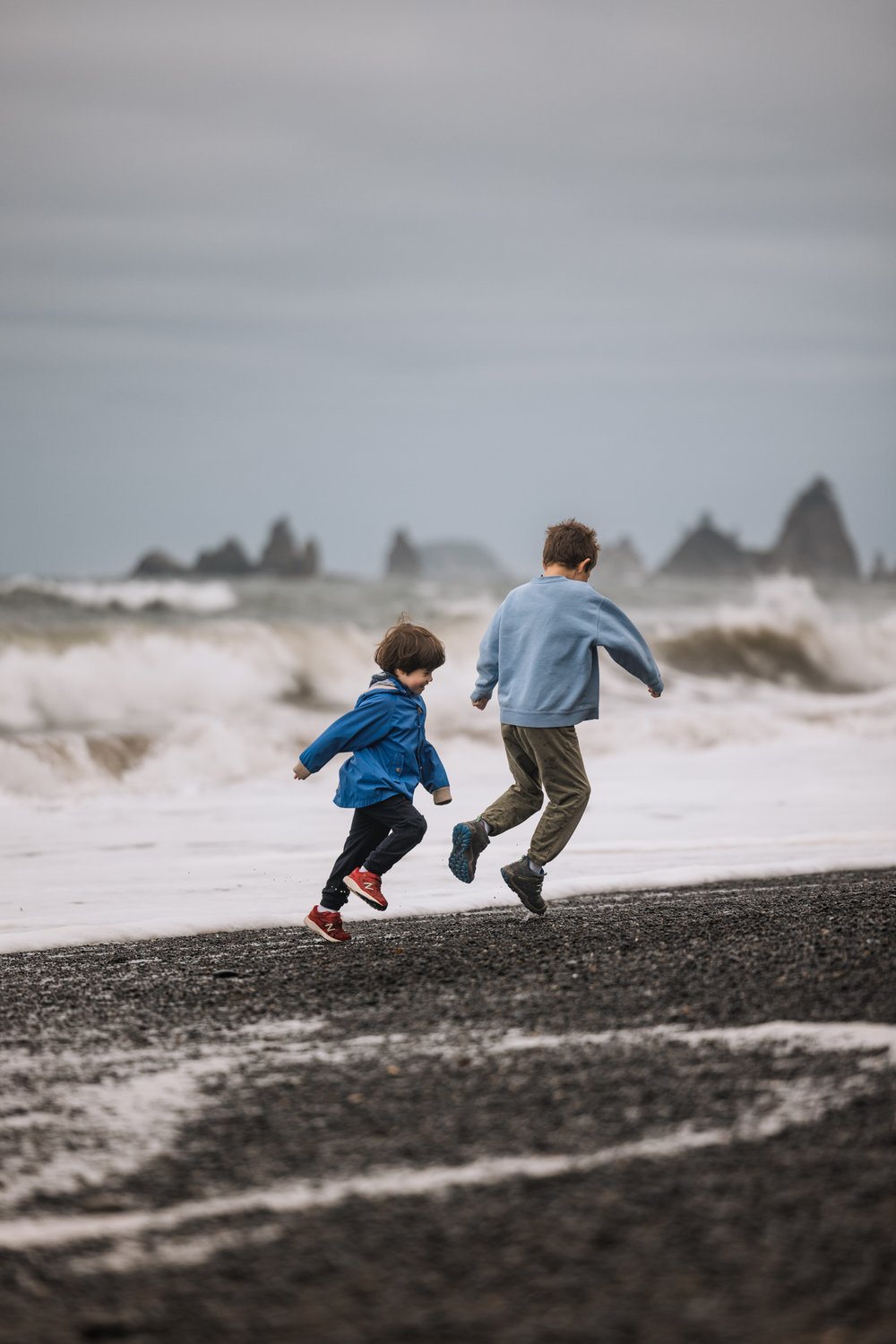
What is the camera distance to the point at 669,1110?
3266mm

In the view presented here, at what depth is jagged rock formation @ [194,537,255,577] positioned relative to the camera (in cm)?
5641

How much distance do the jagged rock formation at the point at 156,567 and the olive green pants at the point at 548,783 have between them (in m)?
32.2

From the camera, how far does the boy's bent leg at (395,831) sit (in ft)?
19.2

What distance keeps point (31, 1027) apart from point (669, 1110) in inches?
85.2

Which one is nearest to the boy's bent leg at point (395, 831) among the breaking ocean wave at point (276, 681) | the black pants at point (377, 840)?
the black pants at point (377, 840)

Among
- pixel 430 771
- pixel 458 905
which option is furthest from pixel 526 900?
pixel 458 905

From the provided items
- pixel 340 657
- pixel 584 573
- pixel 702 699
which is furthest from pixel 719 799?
pixel 340 657

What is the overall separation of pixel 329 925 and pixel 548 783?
46.3 inches

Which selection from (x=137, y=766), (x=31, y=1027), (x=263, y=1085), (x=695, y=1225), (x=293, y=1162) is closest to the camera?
(x=695, y=1225)

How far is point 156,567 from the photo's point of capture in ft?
145

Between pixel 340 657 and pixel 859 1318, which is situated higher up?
pixel 340 657

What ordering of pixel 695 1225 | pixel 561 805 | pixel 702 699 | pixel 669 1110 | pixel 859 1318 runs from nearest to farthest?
pixel 859 1318
pixel 695 1225
pixel 669 1110
pixel 561 805
pixel 702 699

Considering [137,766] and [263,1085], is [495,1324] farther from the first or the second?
[137,766]

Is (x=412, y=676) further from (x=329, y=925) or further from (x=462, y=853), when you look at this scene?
(x=329, y=925)
